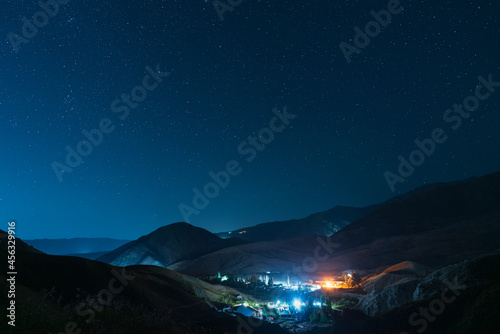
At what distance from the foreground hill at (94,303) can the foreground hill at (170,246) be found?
9987 cm

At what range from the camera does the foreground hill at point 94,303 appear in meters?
8.25

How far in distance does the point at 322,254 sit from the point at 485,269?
9736 centimetres

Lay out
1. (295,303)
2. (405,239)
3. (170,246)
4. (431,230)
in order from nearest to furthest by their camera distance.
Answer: (295,303)
(405,239)
(431,230)
(170,246)

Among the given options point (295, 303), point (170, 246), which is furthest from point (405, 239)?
point (170, 246)

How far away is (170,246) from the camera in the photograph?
144250mm

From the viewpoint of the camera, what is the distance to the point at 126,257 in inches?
5541

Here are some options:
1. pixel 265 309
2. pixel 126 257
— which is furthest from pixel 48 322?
pixel 126 257

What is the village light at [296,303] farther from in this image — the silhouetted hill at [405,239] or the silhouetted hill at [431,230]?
the silhouetted hill at [405,239]

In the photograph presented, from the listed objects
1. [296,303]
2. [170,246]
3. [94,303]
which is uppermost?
[170,246]

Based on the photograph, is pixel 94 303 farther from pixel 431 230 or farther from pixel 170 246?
pixel 170 246

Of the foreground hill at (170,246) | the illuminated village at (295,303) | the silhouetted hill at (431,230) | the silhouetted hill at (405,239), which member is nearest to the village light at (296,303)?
the illuminated village at (295,303)

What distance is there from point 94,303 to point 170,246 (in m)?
140

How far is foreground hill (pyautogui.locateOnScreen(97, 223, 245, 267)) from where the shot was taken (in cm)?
13588

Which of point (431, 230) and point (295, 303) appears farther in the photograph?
point (431, 230)
